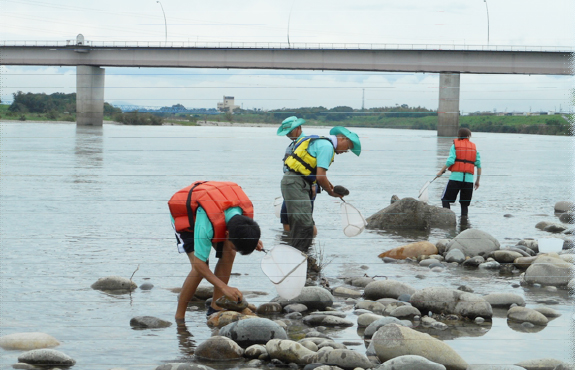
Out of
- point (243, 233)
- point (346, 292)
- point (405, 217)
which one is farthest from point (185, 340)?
point (405, 217)

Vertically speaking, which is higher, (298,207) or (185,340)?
(298,207)

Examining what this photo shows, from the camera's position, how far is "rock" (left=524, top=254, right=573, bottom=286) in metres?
8.07

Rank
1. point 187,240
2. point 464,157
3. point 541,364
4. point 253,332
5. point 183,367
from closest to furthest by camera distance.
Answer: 1. point 183,367
2. point 541,364
3. point 253,332
4. point 187,240
5. point 464,157

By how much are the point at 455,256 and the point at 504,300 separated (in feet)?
8.03

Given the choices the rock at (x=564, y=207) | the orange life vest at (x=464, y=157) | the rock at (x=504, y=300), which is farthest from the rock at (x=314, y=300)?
the rock at (x=564, y=207)

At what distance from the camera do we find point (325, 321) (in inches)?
251

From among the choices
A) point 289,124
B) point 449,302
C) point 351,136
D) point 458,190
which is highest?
point 289,124

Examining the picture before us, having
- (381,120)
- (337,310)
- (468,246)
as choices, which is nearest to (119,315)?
(337,310)

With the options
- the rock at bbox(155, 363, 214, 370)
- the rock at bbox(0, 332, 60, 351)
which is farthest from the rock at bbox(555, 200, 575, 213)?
the rock at bbox(0, 332, 60, 351)

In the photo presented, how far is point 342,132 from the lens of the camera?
8.59 meters

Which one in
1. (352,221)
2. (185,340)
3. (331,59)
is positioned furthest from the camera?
(331,59)

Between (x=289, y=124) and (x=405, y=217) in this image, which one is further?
(x=405, y=217)

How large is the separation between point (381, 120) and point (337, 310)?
83.1 inches

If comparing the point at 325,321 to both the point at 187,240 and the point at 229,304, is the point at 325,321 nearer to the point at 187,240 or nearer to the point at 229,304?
the point at 229,304
